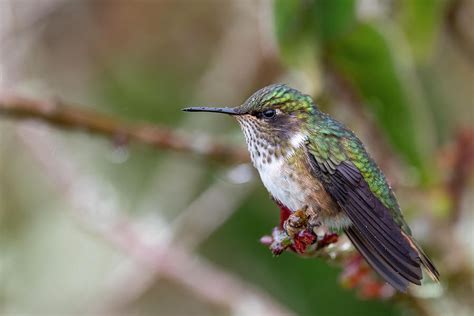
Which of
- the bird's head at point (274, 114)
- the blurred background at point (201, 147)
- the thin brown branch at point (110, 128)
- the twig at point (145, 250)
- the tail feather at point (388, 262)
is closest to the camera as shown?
the tail feather at point (388, 262)

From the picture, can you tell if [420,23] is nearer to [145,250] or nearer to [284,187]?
[145,250]

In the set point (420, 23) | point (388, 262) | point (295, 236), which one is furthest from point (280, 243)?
point (420, 23)

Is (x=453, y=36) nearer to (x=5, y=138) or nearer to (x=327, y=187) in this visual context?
(x=327, y=187)

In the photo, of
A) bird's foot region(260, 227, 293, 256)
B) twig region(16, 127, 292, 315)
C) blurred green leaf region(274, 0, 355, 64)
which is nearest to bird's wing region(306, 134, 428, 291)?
bird's foot region(260, 227, 293, 256)

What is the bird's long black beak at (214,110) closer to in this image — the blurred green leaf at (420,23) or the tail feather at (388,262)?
the tail feather at (388,262)

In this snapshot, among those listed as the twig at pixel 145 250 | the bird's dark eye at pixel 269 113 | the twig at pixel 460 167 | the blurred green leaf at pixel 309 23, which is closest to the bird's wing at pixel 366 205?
the bird's dark eye at pixel 269 113

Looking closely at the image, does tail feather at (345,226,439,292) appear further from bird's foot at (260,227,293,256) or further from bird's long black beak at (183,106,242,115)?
bird's long black beak at (183,106,242,115)

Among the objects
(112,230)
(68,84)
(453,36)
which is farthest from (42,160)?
(453,36)

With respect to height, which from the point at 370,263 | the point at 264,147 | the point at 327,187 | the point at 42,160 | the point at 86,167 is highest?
the point at 86,167
